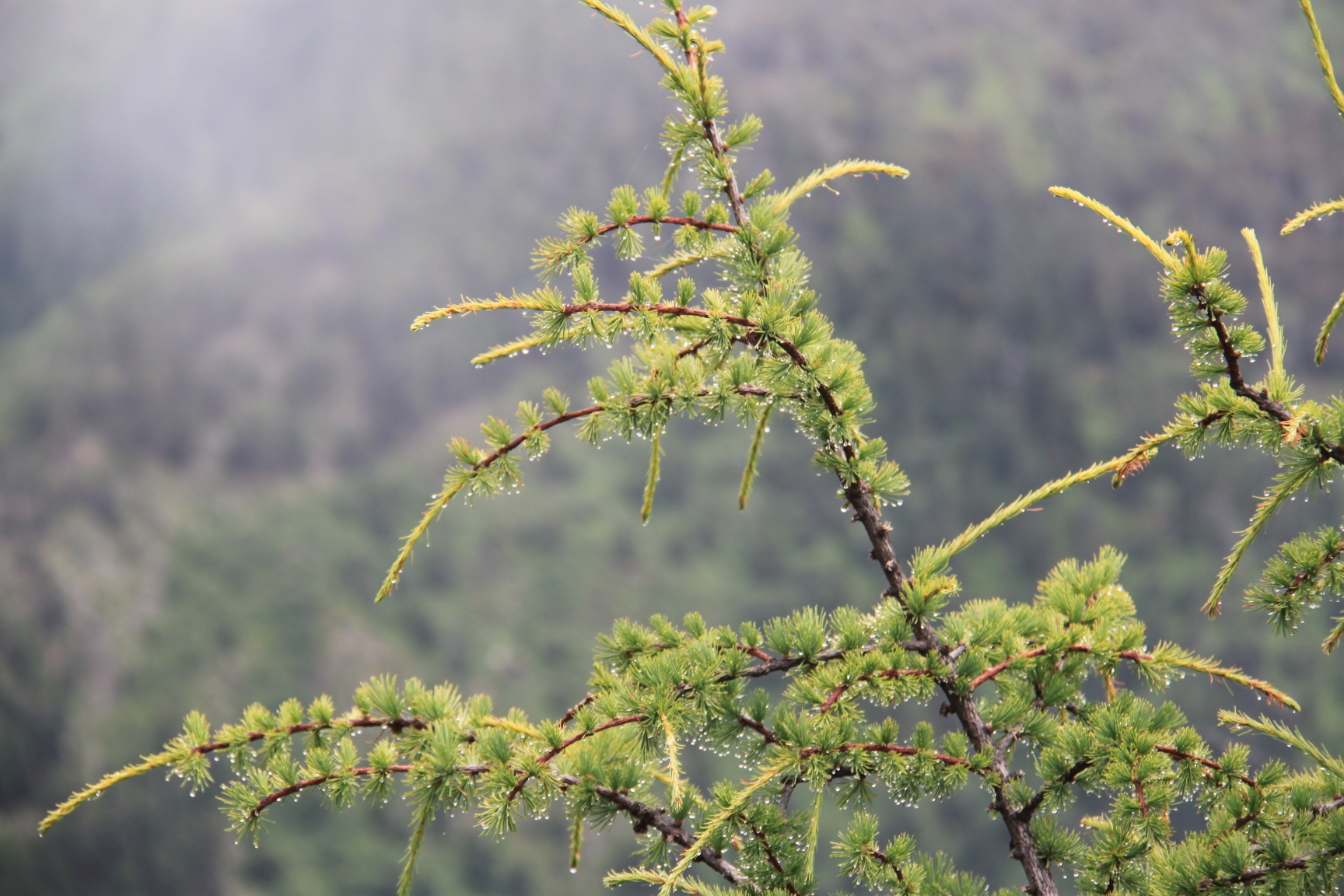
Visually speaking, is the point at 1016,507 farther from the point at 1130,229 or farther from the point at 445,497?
the point at 445,497

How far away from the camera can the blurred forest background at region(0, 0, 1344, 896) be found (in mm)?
26141

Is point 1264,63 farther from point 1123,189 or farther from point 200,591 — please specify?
point 200,591

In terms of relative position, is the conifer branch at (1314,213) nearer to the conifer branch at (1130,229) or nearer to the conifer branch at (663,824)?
the conifer branch at (1130,229)

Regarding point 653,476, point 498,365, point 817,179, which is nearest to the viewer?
point 817,179

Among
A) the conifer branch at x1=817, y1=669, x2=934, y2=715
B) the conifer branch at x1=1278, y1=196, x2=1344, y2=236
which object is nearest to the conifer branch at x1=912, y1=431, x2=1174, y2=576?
the conifer branch at x1=817, y1=669, x2=934, y2=715

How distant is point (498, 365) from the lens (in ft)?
105

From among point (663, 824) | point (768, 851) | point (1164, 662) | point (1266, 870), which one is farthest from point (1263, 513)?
point (663, 824)

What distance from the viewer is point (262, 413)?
3058 centimetres

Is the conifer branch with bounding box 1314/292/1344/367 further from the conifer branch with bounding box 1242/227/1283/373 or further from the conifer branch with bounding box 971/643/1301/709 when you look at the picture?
the conifer branch with bounding box 971/643/1301/709

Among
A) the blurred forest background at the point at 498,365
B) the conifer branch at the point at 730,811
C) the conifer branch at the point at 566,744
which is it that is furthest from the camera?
the blurred forest background at the point at 498,365

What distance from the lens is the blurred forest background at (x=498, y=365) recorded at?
26.1 meters

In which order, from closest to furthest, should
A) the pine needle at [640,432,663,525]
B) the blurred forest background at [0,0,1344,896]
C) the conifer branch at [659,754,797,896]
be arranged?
the conifer branch at [659,754,797,896]
the pine needle at [640,432,663,525]
the blurred forest background at [0,0,1344,896]

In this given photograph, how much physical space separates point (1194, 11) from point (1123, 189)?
31.6ft

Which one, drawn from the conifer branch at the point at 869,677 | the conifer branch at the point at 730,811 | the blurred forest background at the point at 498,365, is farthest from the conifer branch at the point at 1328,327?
the blurred forest background at the point at 498,365
